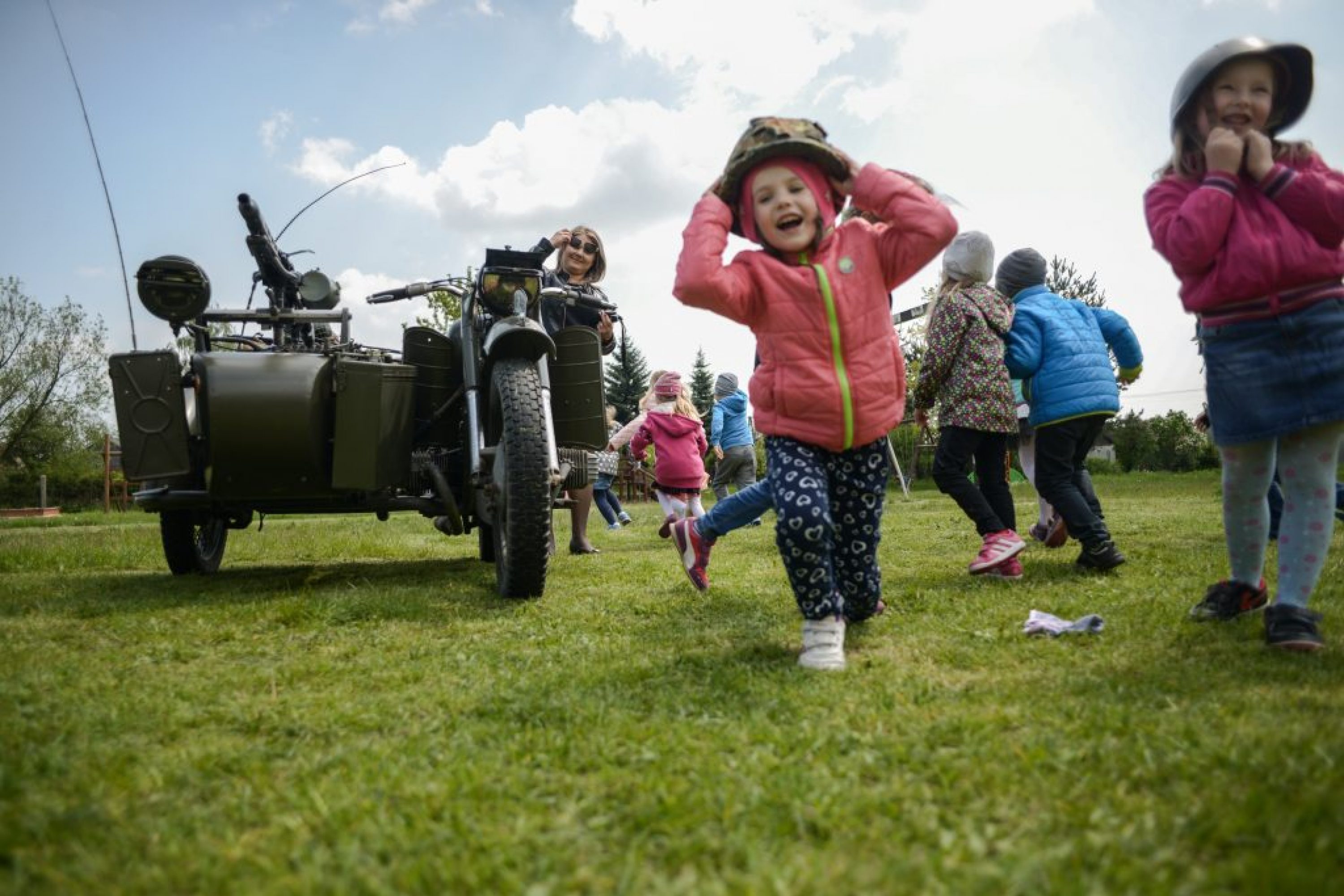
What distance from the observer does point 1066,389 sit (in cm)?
441

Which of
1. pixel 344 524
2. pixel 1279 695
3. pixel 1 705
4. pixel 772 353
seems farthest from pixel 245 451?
pixel 344 524

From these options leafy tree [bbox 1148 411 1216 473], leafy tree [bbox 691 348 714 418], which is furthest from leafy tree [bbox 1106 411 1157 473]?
leafy tree [bbox 691 348 714 418]

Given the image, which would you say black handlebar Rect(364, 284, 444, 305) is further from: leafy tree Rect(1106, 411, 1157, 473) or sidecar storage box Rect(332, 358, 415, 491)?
leafy tree Rect(1106, 411, 1157, 473)

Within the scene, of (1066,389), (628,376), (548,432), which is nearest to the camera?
(548,432)

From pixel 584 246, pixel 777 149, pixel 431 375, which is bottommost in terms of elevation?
pixel 431 375

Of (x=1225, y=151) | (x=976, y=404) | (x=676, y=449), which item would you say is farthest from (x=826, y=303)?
(x=676, y=449)

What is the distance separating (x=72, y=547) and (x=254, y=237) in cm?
334

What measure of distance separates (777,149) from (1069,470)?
94.7 inches

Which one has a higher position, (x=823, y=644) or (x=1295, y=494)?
(x=1295, y=494)

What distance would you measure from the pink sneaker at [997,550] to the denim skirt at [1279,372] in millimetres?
1545

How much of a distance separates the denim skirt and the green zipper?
1.10 meters

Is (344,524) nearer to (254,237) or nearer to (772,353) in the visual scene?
(254,237)

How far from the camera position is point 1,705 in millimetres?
2188

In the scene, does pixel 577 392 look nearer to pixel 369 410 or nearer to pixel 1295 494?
pixel 369 410
